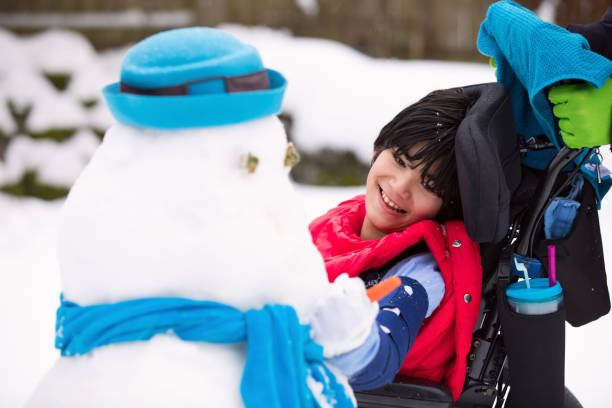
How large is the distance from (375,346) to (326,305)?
171 mm

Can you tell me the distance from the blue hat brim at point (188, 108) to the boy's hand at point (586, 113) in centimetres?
78

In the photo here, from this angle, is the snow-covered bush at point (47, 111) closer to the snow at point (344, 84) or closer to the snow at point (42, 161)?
the snow at point (42, 161)

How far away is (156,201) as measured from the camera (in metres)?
0.92

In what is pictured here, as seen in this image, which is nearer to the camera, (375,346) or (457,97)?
(375,346)

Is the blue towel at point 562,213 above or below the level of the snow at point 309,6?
above

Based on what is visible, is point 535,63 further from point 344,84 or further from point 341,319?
point 344,84

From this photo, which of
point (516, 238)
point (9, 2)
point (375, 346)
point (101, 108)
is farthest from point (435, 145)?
point (9, 2)

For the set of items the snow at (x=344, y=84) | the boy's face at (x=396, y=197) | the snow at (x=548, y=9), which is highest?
the boy's face at (x=396, y=197)

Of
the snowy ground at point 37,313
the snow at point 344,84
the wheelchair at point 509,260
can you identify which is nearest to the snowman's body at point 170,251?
the wheelchair at point 509,260

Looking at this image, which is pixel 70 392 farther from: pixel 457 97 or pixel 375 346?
pixel 457 97

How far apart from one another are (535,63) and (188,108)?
91 cm

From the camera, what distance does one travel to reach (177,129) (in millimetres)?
940

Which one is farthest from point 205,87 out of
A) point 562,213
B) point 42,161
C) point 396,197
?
point 42,161

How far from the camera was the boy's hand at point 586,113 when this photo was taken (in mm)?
1395
